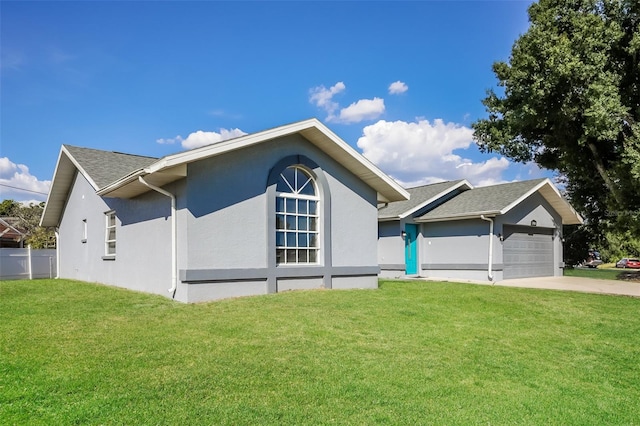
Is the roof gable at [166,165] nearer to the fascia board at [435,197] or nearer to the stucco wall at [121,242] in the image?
the stucco wall at [121,242]

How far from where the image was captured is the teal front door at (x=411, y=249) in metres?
19.3

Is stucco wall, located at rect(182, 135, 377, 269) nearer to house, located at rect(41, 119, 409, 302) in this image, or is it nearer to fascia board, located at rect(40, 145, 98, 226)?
house, located at rect(41, 119, 409, 302)

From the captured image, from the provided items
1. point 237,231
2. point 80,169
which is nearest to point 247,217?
point 237,231

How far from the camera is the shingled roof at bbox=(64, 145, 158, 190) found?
46.7 ft

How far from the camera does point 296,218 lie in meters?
11.5

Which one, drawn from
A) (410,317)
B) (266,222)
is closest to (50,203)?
(266,222)

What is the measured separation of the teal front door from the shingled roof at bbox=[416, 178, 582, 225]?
637 millimetres

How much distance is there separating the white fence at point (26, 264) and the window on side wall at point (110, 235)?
696 cm

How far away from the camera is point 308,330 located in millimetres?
6984

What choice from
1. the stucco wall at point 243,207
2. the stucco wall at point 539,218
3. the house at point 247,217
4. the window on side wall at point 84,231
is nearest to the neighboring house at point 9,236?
the window on side wall at point 84,231

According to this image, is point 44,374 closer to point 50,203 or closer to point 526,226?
point 50,203

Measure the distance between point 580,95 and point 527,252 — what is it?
701 cm

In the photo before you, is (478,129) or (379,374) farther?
(478,129)

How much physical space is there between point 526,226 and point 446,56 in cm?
830
